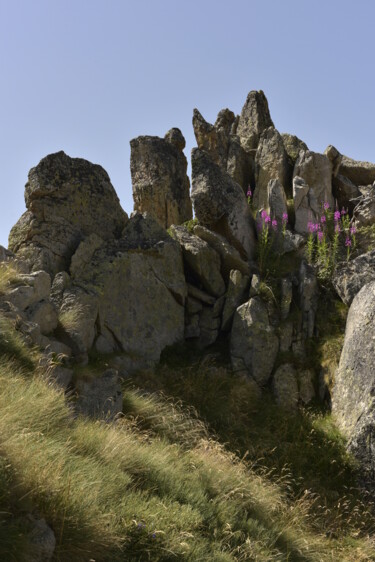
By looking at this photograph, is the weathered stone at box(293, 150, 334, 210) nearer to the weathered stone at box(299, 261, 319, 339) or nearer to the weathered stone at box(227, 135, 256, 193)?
the weathered stone at box(227, 135, 256, 193)

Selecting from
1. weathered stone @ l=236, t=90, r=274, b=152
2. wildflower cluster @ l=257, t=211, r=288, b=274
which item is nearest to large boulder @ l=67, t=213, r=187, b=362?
wildflower cluster @ l=257, t=211, r=288, b=274

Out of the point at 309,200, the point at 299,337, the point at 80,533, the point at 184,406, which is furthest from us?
the point at 309,200

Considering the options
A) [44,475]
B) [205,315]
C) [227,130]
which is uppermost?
[227,130]

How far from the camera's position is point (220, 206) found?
14.5 meters

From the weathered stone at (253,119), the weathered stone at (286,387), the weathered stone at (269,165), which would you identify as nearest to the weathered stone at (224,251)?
the weathered stone at (286,387)

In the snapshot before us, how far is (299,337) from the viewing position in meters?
11.8

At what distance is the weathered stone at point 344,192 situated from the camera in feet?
56.7

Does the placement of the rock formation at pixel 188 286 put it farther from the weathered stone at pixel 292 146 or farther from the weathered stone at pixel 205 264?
the weathered stone at pixel 292 146

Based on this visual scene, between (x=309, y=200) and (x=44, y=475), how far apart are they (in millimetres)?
13342

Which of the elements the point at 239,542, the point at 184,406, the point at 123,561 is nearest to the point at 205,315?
the point at 184,406

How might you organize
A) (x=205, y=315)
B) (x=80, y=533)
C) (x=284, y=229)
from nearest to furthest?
(x=80, y=533) → (x=205, y=315) → (x=284, y=229)

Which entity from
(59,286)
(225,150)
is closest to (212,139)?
(225,150)

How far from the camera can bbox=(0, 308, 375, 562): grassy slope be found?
15.4 feet

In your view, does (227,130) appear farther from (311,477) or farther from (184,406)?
(311,477)
